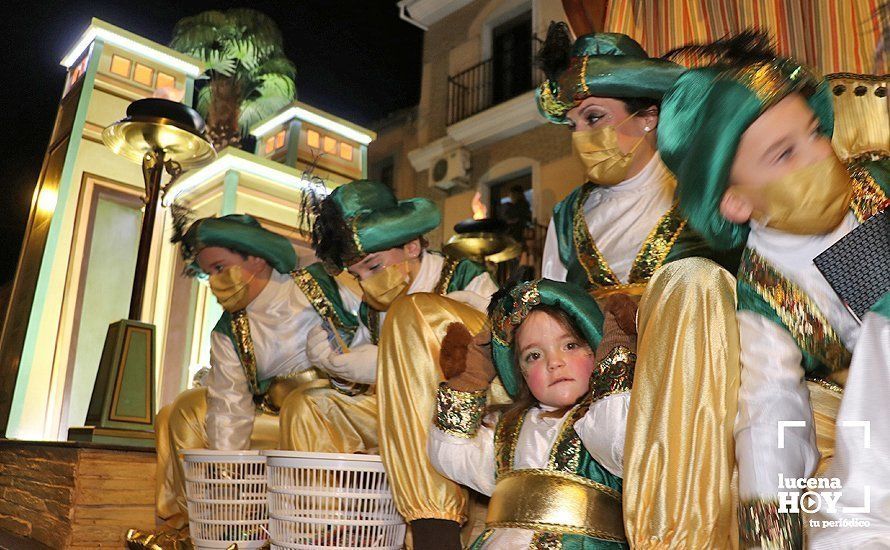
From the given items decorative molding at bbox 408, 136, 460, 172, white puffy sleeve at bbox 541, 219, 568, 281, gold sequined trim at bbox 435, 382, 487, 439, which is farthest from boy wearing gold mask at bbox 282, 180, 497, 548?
decorative molding at bbox 408, 136, 460, 172

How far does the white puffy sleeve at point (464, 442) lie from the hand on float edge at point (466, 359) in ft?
0.11

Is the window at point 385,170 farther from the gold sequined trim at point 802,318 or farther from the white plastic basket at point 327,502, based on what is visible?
the gold sequined trim at point 802,318

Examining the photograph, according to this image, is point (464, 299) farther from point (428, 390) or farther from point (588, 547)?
point (588, 547)

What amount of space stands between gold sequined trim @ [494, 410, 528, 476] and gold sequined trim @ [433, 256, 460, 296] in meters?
0.83

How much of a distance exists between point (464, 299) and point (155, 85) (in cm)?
534

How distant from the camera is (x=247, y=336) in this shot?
2.89 meters

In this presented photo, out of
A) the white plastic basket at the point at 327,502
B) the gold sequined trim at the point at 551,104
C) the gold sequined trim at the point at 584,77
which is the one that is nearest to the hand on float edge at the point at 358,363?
the white plastic basket at the point at 327,502

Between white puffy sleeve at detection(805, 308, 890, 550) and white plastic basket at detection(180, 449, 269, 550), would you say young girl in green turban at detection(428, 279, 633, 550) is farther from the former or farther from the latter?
white plastic basket at detection(180, 449, 269, 550)

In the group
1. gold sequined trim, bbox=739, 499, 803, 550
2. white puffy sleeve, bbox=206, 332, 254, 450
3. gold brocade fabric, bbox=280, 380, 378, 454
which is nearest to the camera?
gold sequined trim, bbox=739, 499, 803, 550

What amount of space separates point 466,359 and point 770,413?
778mm

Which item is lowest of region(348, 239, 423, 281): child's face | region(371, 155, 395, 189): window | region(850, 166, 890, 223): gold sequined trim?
region(850, 166, 890, 223): gold sequined trim

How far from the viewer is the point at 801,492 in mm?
1081

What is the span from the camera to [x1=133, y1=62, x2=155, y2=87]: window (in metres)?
6.45

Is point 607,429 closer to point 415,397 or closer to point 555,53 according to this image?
point 415,397
